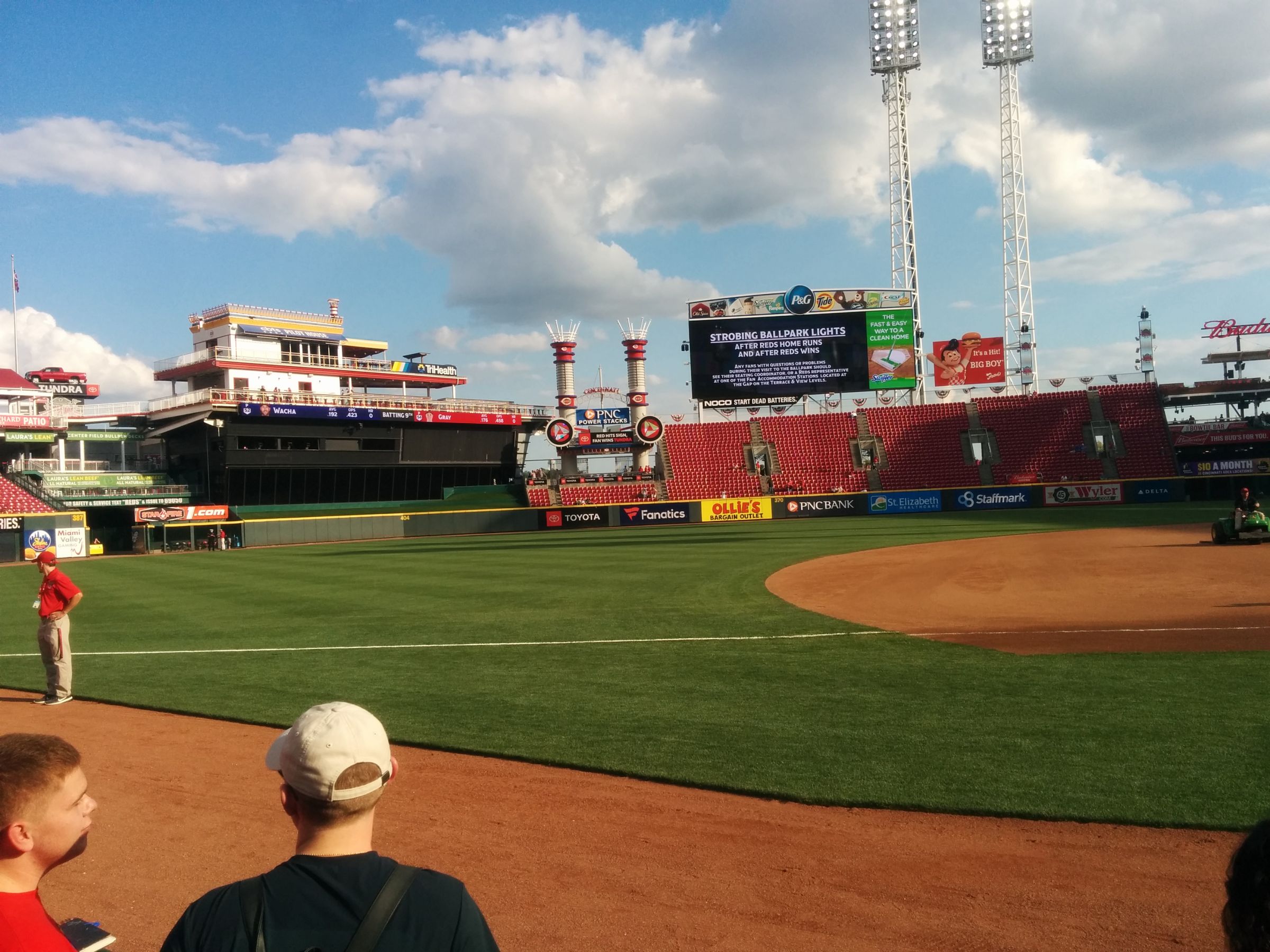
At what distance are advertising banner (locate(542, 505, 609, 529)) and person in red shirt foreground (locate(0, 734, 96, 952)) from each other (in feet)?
160

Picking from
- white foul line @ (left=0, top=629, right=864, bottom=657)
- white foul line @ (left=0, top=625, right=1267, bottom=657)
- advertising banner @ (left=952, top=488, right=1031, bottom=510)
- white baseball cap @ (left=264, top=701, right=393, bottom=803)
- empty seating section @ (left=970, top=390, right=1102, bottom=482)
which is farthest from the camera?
empty seating section @ (left=970, top=390, right=1102, bottom=482)

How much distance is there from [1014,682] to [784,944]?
6.70 metres

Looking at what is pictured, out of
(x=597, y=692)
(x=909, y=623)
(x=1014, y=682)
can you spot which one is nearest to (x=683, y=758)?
(x=597, y=692)

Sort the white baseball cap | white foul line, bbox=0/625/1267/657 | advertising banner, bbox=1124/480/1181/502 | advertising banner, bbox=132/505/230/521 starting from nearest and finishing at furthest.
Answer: the white baseball cap → white foul line, bbox=0/625/1267/657 → advertising banner, bbox=132/505/230/521 → advertising banner, bbox=1124/480/1181/502

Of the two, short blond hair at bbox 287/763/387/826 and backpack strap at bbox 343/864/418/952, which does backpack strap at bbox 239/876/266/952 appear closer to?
backpack strap at bbox 343/864/418/952

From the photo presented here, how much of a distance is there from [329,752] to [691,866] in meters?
4.17

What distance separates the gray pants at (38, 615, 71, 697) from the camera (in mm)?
11953

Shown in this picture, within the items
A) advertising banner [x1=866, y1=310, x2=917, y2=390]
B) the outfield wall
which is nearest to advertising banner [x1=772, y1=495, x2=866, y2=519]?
the outfield wall

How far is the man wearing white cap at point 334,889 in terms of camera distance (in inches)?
91.7

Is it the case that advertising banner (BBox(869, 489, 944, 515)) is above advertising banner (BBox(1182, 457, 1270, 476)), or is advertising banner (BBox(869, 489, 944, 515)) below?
below

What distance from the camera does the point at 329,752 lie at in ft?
8.41

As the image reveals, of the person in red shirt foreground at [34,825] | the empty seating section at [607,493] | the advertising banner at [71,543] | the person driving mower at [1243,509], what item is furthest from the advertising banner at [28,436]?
the person in red shirt foreground at [34,825]

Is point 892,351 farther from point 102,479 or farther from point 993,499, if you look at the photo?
point 102,479

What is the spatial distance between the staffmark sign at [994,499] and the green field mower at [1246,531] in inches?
952
